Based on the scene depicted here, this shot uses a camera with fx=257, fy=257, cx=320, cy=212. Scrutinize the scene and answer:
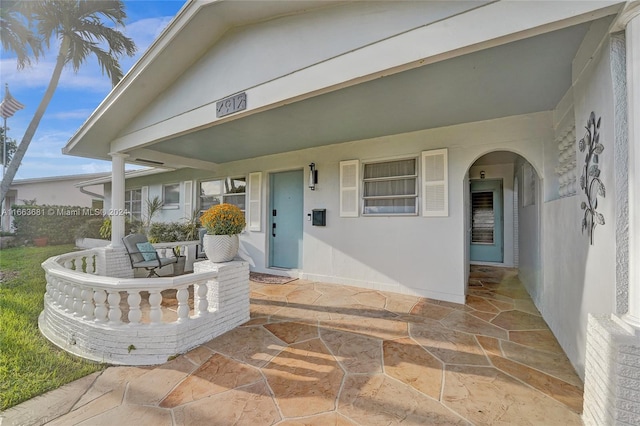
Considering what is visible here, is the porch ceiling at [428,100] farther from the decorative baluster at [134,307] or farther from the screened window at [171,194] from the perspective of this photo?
the screened window at [171,194]

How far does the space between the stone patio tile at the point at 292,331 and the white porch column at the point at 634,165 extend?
247cm

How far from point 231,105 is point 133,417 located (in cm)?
311

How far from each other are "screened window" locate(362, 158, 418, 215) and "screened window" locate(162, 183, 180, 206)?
6324 millimetres

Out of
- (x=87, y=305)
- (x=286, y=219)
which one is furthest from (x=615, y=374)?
(x=286, y=219)

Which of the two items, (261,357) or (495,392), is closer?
(495,392)

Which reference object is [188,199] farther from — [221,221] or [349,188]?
[221,221]

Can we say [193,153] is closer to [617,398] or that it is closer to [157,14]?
[157,14]

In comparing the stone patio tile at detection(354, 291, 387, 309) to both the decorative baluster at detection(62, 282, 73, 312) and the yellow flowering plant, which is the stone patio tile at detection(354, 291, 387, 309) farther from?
the decorative baluster at detection(62, 282, 73, 312)

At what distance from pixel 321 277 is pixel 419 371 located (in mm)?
3147

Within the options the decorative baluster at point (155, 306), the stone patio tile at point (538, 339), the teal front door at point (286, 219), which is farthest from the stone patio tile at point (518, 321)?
the decorative baluster at point (155, 306)

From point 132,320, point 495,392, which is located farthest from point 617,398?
point 132,320

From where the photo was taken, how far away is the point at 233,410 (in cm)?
180

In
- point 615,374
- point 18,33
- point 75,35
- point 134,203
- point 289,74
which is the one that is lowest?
point 615,374

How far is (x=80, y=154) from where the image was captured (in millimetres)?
5320
